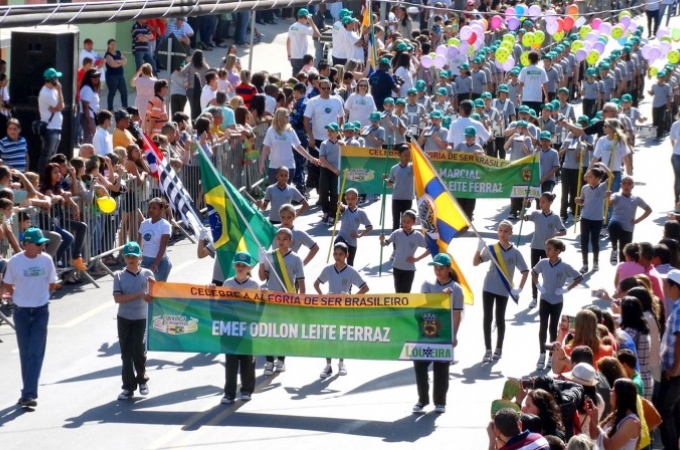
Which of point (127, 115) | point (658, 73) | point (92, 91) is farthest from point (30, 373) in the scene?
point (658, 73)

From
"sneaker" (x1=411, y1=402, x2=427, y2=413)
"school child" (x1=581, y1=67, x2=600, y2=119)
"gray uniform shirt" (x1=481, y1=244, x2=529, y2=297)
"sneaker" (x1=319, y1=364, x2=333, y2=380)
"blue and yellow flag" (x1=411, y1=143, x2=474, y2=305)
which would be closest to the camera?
"sneaker" (x1=411, y1=402, x2=427, y2=413)

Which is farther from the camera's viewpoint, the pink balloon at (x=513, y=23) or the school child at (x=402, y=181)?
the pink balloon at (x=513, y=23)

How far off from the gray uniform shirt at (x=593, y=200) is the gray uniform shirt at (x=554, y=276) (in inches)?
168

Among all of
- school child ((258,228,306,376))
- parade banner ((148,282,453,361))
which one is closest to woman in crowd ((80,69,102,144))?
school child ((258,228,306,376))

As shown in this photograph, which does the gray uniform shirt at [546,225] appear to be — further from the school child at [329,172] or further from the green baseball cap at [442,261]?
the school child at [329,172]

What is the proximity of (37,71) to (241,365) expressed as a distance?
341 inches

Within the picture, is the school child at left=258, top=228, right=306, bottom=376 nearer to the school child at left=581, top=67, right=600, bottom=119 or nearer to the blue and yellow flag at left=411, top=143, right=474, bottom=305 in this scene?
the blue and yellow flag at left=411, top=143, right=474, bottom=305

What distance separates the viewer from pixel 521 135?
970 inches

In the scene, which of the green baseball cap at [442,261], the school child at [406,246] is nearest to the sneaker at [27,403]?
the green baseball cap at [442,261]

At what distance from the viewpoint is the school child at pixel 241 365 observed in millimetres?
15000

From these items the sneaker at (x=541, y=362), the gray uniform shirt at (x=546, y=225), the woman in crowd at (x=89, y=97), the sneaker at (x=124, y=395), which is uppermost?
the woman in crowd at (x=89, y=97)

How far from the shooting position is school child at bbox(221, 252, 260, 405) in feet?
49.2

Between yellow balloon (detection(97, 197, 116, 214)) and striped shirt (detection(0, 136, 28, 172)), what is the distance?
66.1 inches

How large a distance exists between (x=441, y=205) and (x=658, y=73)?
1922 cm
